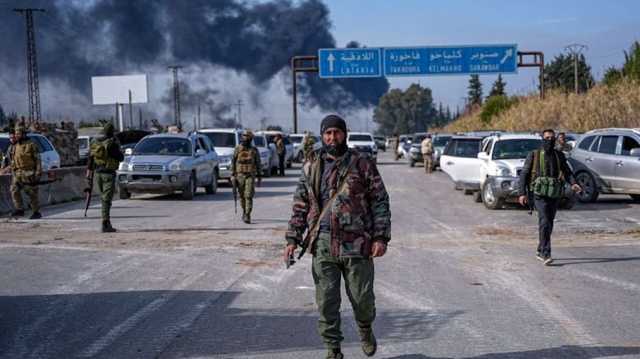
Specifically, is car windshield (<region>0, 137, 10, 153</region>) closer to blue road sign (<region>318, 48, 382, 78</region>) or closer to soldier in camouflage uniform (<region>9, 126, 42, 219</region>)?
soldier in camouflage uniform (<region>9, 126, 42, 219</region>)

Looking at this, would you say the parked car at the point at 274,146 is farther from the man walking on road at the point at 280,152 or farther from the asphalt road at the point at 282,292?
the asphalt road at the point at 282,292

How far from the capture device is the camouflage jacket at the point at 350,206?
5855mm

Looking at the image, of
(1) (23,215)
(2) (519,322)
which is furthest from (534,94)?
(2) (519,322)

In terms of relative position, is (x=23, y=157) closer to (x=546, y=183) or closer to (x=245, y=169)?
(x=245, y=169)

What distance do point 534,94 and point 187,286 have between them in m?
45.5

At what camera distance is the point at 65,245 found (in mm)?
12781

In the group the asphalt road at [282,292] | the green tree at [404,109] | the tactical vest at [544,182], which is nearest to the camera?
the asphalt road at [282,292]

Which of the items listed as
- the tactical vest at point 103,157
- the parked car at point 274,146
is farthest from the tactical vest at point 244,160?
the parked car at point 274,146

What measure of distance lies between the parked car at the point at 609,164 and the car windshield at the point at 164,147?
9.36 m

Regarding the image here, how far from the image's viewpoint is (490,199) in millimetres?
18531

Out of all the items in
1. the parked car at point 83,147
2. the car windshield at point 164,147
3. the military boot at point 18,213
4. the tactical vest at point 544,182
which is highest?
the car windshield at point 164,147

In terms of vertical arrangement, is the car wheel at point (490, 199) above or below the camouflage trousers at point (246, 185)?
below

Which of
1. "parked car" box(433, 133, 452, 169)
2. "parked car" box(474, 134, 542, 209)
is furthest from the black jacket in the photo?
"parked car" box(433, 133, 452, 169)

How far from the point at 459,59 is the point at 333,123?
41609mm
